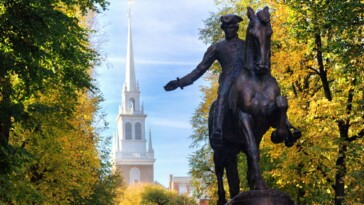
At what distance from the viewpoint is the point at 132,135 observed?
16825 centimetres

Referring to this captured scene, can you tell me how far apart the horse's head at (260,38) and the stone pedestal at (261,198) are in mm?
1773

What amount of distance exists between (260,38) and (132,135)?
6285 inches

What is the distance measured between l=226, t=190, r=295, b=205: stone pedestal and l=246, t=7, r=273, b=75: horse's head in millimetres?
1773

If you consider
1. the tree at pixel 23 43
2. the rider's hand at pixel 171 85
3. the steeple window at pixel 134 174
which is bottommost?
the rider's hand at pixel 171 85

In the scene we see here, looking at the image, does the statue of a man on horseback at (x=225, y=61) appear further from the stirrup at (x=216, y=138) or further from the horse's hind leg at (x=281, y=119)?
the horse's hind leg at (x=281, y=119)

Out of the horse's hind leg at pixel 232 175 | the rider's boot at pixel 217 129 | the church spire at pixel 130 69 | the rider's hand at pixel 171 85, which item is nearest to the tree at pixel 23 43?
the rider's hand at pixel 171 85

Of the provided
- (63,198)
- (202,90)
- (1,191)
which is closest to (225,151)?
(1,191)

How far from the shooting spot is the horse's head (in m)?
9.45

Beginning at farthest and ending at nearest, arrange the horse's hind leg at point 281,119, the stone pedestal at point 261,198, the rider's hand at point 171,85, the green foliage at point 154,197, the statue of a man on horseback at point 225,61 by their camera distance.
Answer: the green foliage at point 154,197
the rider's hand at point 171,85
the statue of a man on horseback at point 225,61
the horse's hind leg at point 281,119
the stone pedestal at point 261,198

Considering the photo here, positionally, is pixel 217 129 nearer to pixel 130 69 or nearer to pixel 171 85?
pixel 171 85

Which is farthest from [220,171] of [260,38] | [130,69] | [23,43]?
[130,69]

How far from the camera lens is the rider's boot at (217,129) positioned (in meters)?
9.79

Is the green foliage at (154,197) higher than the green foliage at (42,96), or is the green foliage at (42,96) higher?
the green foliage at (154,197)

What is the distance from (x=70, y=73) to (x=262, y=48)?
1393 centimetres
